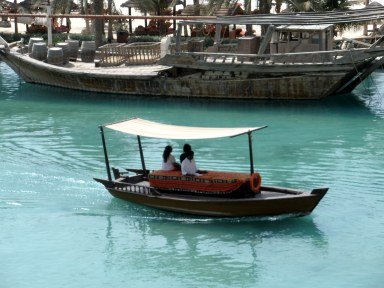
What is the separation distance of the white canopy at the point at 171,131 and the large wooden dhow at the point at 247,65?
553 inches

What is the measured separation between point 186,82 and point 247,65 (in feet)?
11.0

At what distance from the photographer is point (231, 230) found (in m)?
19.0

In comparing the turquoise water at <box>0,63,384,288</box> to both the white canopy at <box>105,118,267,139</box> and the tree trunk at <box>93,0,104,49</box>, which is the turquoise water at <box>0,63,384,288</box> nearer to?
the white canopy at <box>105,118,267,139</box>

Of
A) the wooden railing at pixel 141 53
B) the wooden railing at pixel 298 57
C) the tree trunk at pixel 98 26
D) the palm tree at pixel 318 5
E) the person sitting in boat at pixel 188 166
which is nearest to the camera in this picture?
the person sitting in boat at pixel 188 166

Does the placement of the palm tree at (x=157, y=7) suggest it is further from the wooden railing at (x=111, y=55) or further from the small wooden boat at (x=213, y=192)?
the small wooden boat at (x=213, y=192)

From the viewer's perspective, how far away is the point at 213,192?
63.3 feet

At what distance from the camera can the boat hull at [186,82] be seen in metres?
35.2

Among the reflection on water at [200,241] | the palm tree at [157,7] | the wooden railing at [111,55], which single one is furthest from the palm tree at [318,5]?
the reflection on water at [200,241]

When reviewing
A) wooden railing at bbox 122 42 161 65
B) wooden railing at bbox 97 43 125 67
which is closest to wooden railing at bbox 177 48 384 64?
wooden railing at bbox 122 42 161 65

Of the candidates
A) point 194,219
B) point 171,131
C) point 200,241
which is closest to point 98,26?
point 171,131

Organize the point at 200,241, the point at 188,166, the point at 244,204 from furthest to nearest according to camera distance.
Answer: the point at 188,166
the point at 244,204
the point at 200,241

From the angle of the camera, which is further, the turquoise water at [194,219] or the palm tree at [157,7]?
the palm tree at [157,7]

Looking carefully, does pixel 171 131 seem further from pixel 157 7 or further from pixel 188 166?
pixel 157 7

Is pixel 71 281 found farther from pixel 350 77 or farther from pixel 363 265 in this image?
pixel 350 77
